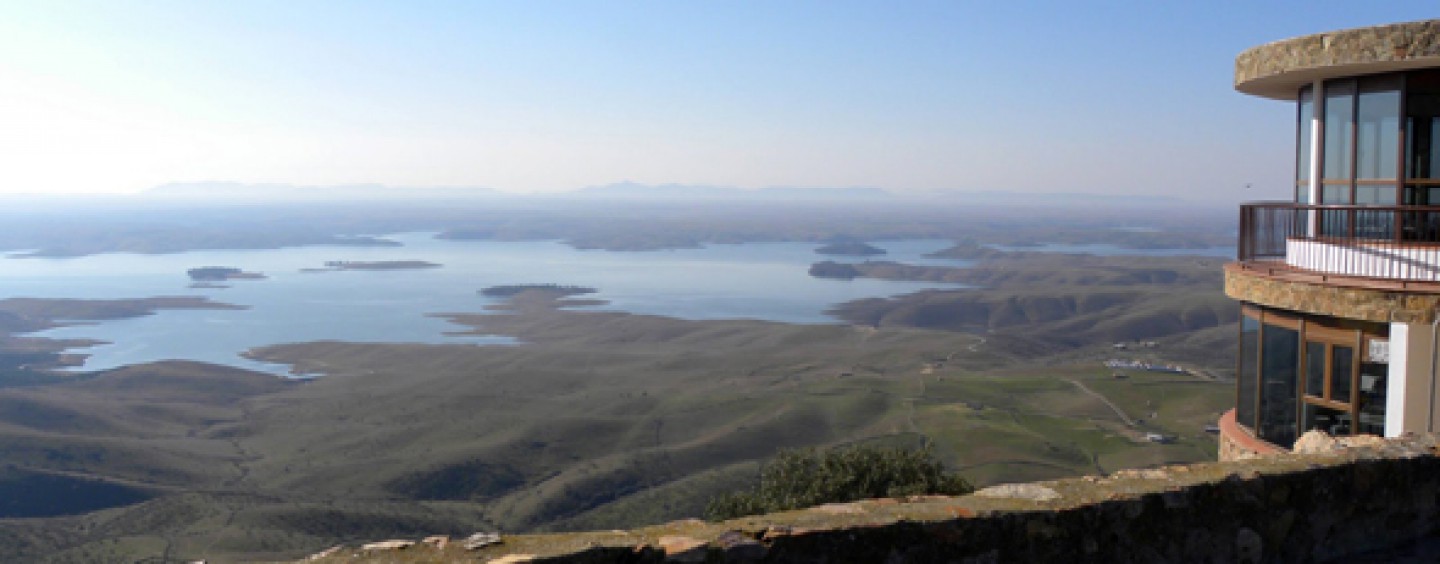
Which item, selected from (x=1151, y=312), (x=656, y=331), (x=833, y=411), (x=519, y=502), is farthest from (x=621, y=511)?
(x=1151, y=312)

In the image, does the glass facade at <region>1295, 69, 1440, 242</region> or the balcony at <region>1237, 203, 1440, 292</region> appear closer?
the balcony at <region>1237, 203, 1440, 292</region>

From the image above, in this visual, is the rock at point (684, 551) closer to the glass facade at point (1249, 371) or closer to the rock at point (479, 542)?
the rock at point (479, 542)

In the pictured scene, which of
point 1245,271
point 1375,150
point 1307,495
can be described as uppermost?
point 1375,150

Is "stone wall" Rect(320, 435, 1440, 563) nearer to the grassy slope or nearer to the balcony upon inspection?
the balcony

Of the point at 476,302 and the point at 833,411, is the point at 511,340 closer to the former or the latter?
the point at 476,302

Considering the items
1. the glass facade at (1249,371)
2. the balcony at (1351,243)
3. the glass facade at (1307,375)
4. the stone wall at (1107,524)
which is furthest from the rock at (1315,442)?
the glass facade at (1249,371)

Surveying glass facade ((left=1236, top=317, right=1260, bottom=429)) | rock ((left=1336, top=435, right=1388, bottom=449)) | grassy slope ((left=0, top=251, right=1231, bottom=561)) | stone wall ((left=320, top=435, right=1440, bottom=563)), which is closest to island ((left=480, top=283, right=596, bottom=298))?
grassy slope ((left=0, top=251, right=1231, bottom=561))
